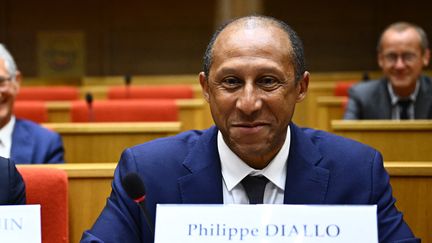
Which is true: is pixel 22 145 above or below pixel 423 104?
below

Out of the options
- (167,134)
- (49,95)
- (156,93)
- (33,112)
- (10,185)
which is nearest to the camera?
(10,185)

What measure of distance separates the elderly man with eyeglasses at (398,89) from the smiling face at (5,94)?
84.2 inches

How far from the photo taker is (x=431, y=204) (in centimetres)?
212

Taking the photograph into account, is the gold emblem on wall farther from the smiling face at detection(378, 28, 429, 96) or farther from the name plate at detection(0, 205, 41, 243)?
the name plate at detection(0, 205, 41, 243)

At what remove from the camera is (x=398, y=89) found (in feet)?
13.7

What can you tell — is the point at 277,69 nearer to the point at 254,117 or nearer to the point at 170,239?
the point at 254,117

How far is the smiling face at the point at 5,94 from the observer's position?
10.1ft

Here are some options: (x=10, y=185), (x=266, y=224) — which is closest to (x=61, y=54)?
(x=10, y=185)

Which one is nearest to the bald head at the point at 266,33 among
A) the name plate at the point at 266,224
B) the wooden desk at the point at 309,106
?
the name plate at the point at 266,224

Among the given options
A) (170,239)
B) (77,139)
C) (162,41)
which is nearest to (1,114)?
(77,139)

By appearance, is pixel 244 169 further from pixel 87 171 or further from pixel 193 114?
pixel 193 114

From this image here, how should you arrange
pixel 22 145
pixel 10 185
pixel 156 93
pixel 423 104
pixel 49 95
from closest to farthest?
pixel 10 185 < pixel 22 145 < pixel 423 104 < pixel 156 93 < pixel 49 95

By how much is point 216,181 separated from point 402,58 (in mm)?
2855

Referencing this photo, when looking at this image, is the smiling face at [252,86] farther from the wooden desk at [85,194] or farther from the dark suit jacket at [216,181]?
the wooden desk at [85,194]
